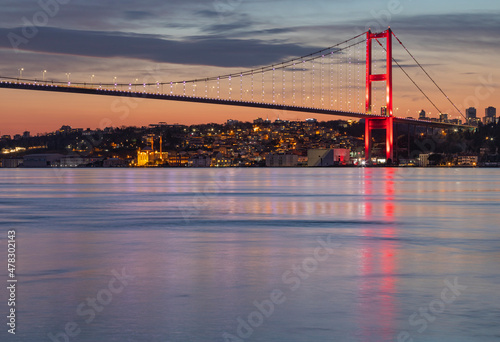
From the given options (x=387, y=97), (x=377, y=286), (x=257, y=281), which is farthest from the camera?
(x=387, y=97)

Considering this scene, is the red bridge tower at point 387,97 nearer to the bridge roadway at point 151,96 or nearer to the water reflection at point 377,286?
the bridge roadway at point 151,96

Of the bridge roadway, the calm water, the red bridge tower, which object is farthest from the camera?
the red bridge tower

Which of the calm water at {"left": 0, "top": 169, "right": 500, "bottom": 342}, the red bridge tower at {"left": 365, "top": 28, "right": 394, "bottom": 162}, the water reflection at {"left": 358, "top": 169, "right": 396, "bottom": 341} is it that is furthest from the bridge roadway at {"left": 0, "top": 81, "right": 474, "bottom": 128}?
→ the water reflection at {"left": 358, "top": 169, "right": 396, "bottom": 341}

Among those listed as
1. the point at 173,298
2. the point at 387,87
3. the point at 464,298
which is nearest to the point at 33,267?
the point at 173,298

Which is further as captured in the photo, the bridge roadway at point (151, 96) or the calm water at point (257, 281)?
the bridge roadway at point (151, 96)

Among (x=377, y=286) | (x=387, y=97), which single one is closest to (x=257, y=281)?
(x=377, y=286)

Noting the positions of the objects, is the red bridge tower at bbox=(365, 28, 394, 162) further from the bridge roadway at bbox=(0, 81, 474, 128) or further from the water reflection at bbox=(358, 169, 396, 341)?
the water reflection at bbox=(358, 169, 396, 341)

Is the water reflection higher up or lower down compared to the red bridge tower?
lower down

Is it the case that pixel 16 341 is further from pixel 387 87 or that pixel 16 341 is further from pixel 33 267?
pixel 387 87

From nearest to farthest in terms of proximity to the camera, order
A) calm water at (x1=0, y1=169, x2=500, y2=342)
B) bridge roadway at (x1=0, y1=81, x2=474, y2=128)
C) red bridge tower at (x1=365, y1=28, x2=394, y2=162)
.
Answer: calm water at (x1=0, y1=169, x2=500, y2=342)
bridge roadway at (x1=0, y1=81, x2=474, y2=128)
red bridge tower at (x1=365, y1=28, x2=394, y2=162)

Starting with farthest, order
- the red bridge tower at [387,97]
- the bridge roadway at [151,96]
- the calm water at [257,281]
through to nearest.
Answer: the red bridge tower at [387,97] → the bridge roadway at [151,96] → the calm water at [257,281]

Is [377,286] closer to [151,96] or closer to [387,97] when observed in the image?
[151,96]

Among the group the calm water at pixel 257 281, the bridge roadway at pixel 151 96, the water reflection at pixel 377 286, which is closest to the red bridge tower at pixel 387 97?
the bridge roadway at pixel 151 96
